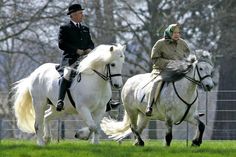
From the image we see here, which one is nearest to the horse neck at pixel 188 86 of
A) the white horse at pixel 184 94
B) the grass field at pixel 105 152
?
the white horse at pixel 184 94

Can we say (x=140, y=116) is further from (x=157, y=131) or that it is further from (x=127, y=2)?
(x=127, y=2)

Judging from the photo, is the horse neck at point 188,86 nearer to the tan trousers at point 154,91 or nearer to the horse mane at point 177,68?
the horse mane at point 177,68

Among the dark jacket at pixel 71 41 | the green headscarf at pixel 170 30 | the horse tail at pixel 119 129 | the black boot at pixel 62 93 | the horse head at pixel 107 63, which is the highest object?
the green headscarf at pixel 170 30

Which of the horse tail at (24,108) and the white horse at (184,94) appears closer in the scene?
the white horse at (184,94)

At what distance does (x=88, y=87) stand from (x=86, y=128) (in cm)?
86

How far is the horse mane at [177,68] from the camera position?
18.2 m

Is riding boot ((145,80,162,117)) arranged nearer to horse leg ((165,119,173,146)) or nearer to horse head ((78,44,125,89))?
horse leg ((165,119,173,146))

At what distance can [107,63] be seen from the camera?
17.2 m

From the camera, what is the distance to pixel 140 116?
20.5m

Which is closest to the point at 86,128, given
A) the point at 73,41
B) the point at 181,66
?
the point at 73,41

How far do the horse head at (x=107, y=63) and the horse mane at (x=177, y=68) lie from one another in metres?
1.41

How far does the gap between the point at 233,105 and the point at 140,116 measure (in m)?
8.25

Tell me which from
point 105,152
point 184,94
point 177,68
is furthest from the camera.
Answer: point 177,68

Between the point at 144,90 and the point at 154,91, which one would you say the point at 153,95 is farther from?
the point at 144,90
